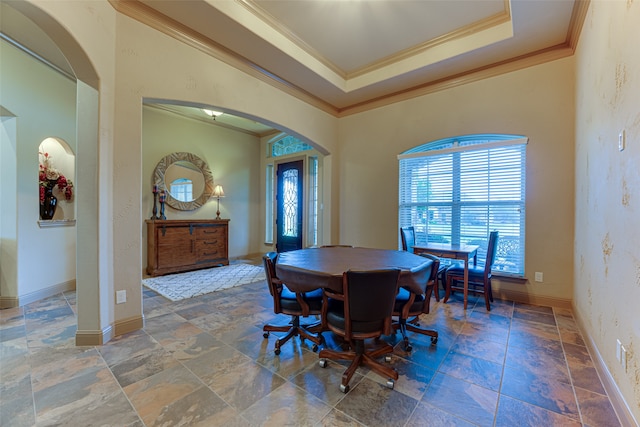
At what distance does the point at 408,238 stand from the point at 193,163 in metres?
4.48

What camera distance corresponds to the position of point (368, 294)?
1617 mm

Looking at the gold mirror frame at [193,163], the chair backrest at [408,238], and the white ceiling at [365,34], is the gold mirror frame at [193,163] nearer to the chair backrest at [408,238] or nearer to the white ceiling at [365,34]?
the white ceiling at [365,34]

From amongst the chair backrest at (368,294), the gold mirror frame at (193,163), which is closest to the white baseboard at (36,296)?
the gold mirror frame at (193,163)

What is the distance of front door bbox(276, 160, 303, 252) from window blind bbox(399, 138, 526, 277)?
2.52m

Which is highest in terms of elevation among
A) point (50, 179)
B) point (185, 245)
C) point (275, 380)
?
point (50, 179)

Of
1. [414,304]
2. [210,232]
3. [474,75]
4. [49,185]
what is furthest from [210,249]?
[474,75]

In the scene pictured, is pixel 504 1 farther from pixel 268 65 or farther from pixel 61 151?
pixel 61 151

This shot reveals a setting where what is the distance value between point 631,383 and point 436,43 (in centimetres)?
361

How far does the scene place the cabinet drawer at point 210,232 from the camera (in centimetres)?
501

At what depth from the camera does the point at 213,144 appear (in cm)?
575

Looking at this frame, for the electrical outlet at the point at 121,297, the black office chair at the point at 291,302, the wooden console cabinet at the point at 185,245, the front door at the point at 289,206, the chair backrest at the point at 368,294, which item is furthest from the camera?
the front door at the point at 289,206

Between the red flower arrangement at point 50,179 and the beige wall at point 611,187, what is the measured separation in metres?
5.60

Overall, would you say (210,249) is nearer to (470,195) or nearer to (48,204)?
(48,204)

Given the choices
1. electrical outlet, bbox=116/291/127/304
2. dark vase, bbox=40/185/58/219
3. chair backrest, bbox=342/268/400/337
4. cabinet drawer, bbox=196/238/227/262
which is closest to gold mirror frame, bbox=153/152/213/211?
cabinet drawer, bbox=196/238/227/262
